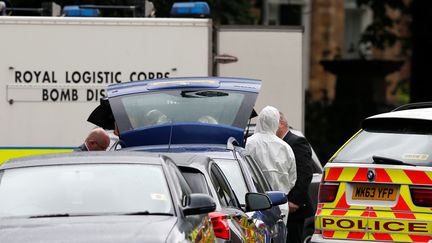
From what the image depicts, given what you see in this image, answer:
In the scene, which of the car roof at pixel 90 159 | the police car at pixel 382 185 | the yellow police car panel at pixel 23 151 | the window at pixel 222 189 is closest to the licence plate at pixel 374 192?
the police car at pixel 382 185

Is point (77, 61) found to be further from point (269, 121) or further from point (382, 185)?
point (382, 185)

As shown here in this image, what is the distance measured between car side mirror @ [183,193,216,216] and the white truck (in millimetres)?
7645

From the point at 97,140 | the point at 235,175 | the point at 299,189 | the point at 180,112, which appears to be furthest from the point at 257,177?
the point at 180,112

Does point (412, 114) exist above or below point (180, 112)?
above

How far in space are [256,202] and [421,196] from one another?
1578mm

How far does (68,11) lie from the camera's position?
20.0m

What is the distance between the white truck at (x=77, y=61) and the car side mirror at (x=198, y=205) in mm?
7645

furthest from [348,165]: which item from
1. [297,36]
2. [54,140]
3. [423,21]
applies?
[423,21]

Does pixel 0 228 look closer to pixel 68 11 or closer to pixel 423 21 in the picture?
pixel 68 11

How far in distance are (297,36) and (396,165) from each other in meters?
8.33

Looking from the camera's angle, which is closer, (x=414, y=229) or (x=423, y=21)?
(x=414, y=229)

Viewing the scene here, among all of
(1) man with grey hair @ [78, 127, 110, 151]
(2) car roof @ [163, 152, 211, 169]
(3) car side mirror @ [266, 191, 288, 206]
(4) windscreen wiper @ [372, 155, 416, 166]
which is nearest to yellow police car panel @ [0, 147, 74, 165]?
(1) man with grey hair @ [78, 127, 110, 151]

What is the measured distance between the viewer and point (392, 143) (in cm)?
1212

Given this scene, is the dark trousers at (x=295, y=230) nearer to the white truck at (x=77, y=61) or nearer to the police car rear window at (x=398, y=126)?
the police car rear window at (x=398, y=126)
